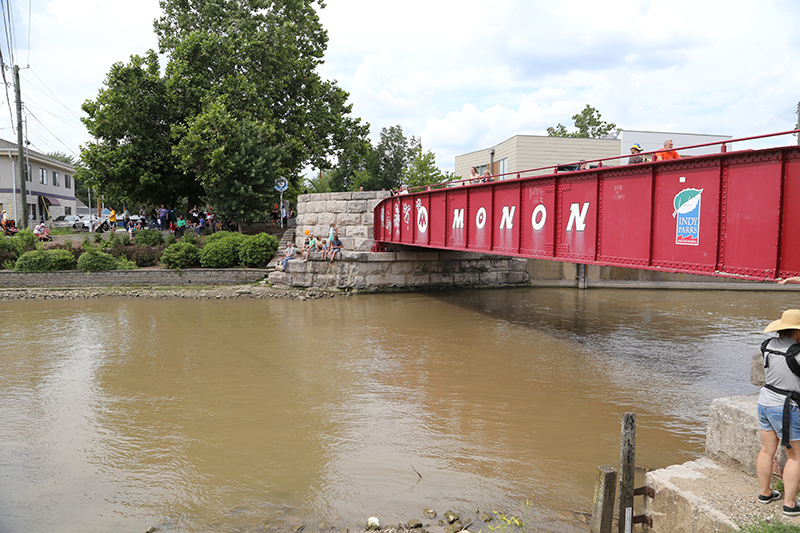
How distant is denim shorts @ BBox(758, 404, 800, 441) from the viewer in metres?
4.63

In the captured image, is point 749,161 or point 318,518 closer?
point 318,518

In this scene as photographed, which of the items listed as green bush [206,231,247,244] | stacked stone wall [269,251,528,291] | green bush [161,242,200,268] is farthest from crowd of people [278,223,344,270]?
green bush [161,242,200,268]

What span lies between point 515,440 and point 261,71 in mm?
30441

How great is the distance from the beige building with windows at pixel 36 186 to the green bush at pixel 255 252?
783 inches

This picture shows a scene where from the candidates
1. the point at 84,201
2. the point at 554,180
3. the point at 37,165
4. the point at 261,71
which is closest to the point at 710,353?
the point at 554,180

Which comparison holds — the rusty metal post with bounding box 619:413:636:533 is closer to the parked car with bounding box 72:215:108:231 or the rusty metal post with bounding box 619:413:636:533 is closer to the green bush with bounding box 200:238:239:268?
the green bush with bounding box 200:238:239:268

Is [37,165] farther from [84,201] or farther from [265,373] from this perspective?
[84,201]

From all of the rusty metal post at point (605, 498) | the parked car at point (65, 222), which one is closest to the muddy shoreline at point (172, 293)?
the rusty metal post at point (605, 498)

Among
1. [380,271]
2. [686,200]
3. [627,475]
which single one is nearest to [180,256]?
[380,271]

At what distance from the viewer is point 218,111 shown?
93.1 ft

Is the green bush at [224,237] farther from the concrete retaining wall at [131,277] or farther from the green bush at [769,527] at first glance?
the green bush at [769,527]

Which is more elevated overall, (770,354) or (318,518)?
(770,354)

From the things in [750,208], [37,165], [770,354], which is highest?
[37,165]

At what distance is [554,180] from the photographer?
13.2 m
